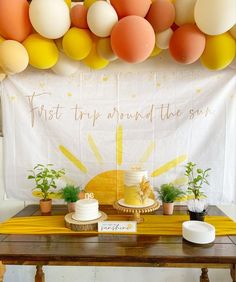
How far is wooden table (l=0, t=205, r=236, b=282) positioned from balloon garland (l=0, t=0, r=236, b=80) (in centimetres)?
87

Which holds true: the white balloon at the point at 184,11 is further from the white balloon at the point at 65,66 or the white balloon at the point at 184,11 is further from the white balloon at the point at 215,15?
the white balloon at the point at 65,66

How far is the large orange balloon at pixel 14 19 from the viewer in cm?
130

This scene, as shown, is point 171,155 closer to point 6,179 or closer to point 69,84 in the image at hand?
point 69,84

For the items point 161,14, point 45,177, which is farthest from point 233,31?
point 45,177

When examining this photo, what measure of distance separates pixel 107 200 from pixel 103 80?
2.56ft

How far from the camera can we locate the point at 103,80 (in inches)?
67.7

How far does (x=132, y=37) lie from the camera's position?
48.7 inches

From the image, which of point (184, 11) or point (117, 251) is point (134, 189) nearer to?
point (117, 251)

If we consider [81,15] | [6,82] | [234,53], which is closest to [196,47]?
[234,53]

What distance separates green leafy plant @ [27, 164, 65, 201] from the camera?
5.27 ft

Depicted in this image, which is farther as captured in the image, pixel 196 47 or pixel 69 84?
pixel 69 84

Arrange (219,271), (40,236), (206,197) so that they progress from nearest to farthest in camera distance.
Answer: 1. (40,236)
2. (206,197)
3. (219,271)

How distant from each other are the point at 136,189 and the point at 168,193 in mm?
295

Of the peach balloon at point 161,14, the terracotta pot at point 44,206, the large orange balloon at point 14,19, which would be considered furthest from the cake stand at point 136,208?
the large orange balloon at point 14,19
